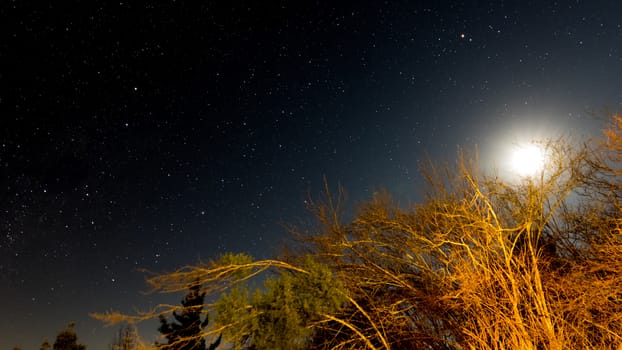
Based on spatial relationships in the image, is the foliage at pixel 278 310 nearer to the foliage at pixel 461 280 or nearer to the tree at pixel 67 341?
the foliage at pixel 461 280

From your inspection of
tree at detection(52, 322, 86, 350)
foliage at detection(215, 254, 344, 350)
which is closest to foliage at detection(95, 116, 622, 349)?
foliage at detection(215, 254, 344, 350)

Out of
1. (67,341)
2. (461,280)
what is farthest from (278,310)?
(67,341)

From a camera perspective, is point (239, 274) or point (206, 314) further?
point (239, 274)

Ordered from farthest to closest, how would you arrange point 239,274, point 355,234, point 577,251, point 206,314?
point 355,234, point 577,251, point 239,274, point 206,314

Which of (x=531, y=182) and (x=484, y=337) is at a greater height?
(x=531, y=182)

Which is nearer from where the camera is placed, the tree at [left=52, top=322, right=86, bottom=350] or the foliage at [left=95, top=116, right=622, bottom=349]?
the foliage at [left=95, top=116, right=622, bottom=349]

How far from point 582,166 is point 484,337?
14.6 ft

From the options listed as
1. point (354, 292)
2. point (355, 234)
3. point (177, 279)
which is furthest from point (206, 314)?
point (355, 234)

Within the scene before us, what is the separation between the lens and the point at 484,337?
5371mm

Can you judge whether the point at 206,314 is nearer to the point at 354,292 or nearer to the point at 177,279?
the point at 177,279

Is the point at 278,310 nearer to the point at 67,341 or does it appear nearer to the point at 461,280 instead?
the point at 461,280

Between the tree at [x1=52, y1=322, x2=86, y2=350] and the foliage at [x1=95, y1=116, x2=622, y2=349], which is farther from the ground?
the tree at [x1=52, y1=322, x2=86, y2=350]

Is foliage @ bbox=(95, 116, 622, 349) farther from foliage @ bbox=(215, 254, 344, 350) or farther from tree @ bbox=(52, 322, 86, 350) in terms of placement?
tree @ bbox=(52, 322, 86, 350)

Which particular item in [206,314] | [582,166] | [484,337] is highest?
[582,166]
